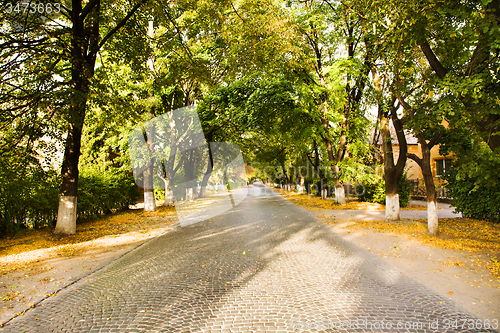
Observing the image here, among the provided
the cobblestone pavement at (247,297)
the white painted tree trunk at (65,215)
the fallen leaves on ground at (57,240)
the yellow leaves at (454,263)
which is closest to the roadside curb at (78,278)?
the cobblestone pavement at (247,297)

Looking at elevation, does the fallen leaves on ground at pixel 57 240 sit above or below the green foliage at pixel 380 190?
below

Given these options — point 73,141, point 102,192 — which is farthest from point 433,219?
point 102,192

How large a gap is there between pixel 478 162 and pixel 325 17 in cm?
1422

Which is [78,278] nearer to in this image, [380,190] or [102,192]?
[102,192]

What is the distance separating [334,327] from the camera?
3.65 meters

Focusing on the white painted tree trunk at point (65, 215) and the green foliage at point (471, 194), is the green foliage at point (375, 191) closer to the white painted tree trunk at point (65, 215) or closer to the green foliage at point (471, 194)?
the green foliage at point (471, 194)

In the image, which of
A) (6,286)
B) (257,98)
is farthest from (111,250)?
(257,98)

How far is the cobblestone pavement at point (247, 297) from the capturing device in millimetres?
3797

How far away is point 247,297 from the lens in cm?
459

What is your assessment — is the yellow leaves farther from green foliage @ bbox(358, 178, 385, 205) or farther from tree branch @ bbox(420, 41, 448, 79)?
green foliage @ bbox(358, 178, 385, 205)

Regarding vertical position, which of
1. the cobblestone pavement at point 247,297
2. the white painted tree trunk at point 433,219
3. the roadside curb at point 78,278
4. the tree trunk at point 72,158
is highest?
the tree trunk at point 72,158

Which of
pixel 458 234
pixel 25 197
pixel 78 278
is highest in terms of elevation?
pixel 25 197

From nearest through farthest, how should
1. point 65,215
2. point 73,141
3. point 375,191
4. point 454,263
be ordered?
point 454,263 → point 65,215 → point 73,141 → point 375,191

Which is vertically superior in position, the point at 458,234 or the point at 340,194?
the point at 340,194
